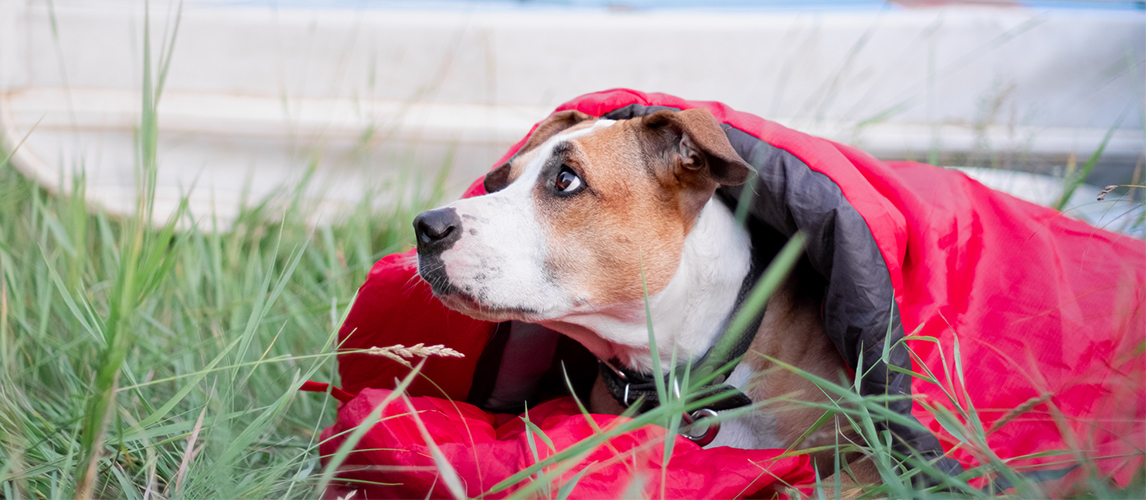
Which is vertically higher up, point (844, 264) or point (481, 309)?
point (844, 264)

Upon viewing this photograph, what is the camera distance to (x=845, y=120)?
12.4 feet

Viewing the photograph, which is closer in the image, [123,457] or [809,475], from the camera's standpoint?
[123,457]

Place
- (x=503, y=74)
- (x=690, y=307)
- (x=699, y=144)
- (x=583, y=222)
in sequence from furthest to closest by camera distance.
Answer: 1. (x=503, y=74)
2. (x=690, y=307)
3. (x=583, y=222)
4. (x=699, y=144)

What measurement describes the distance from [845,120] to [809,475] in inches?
105

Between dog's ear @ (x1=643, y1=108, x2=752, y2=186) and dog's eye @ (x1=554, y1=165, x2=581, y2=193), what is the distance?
0.81 feet

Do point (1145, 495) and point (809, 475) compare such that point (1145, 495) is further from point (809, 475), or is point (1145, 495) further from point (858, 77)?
point (858, 77)

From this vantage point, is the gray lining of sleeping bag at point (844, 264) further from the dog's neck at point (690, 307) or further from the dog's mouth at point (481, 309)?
the dog's mouth at point (481, 309)

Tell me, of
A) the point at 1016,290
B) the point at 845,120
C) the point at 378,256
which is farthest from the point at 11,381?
the point at 845,120

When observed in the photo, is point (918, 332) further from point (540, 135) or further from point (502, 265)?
point (540, 135)

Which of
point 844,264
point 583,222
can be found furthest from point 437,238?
point 844,264

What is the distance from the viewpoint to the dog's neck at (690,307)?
5.95ft

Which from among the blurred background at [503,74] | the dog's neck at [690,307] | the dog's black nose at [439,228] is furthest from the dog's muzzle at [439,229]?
the blurred background at [503,74]

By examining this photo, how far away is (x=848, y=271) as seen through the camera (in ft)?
5.28

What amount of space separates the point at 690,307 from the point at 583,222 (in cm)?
38
